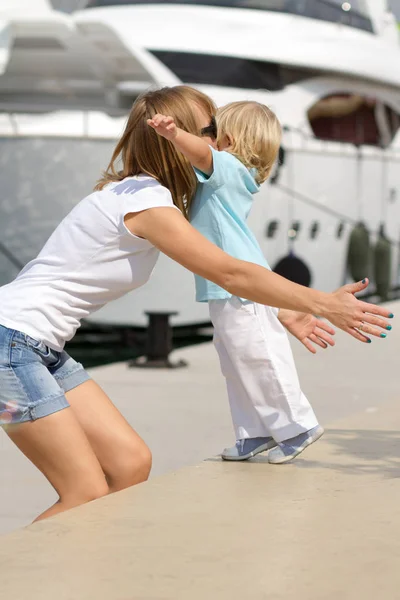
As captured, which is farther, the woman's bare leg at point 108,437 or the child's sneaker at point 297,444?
the child's sneaker at point 297,444

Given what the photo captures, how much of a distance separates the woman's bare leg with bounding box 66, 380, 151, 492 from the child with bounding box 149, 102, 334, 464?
445mm

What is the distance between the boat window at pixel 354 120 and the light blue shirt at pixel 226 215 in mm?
10802

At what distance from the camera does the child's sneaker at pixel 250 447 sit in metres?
4.21

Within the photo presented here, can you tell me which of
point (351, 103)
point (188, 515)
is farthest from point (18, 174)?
point (188, 515)

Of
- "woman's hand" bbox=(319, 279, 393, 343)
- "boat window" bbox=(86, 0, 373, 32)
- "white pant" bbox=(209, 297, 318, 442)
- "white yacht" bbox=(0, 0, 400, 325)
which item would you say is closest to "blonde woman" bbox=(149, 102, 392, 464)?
"white pant" bbox=(209, 297, 318, 442)

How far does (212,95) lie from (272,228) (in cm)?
175

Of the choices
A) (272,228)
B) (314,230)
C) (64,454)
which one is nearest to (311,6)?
(314,230)

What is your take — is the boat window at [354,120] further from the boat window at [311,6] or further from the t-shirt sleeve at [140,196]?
the t-shirt sleeve at [140,196]

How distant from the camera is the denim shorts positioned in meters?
3.54

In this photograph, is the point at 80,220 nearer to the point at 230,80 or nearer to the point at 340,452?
the point at 340,452

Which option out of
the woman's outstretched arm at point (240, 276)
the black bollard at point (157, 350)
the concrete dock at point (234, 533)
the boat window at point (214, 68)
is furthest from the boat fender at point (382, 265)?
the woman's outstretched arm at point (240, 276)

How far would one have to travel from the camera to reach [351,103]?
1605 centimetres

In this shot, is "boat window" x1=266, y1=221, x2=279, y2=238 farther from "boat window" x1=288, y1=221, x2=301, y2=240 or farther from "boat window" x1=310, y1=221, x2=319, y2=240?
"boat window" x1=310, y1=221, x2=319, y2=240

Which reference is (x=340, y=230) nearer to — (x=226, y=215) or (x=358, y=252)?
(x=358, y=252)
